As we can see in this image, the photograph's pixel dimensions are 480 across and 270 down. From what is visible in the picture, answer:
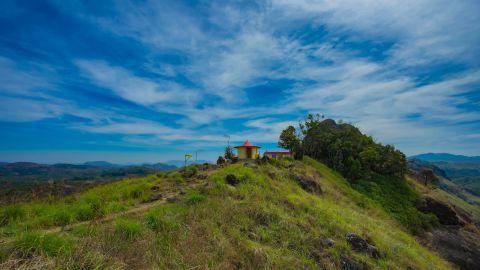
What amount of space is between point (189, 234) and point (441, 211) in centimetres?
3447

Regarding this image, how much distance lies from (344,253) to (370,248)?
1.85 meters

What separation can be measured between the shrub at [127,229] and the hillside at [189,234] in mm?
29

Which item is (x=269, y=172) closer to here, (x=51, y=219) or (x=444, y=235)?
(x=51, y=219)

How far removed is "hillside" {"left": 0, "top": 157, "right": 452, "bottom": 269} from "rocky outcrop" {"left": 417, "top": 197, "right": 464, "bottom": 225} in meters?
23.2

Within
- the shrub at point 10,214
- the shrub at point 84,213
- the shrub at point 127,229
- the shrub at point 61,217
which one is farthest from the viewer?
the shrub at point 84,213

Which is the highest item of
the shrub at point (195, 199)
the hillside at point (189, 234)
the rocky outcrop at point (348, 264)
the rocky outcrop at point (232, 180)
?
the rocky outcrop at point (232, 180)

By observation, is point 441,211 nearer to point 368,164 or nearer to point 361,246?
point 368,164

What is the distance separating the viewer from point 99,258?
205 inches

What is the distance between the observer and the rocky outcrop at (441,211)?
28781 millimetres

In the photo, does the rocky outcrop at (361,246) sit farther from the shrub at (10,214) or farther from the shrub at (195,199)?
the shrub at (10,214)

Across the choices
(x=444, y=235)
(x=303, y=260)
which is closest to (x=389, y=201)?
(x=444, y=235)

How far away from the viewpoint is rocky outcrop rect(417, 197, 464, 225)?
28.8 m

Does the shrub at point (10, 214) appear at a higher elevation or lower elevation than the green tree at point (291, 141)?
lower

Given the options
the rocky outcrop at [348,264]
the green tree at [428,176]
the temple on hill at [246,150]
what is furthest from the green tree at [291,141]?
the rocky outcrop at [348,264]
